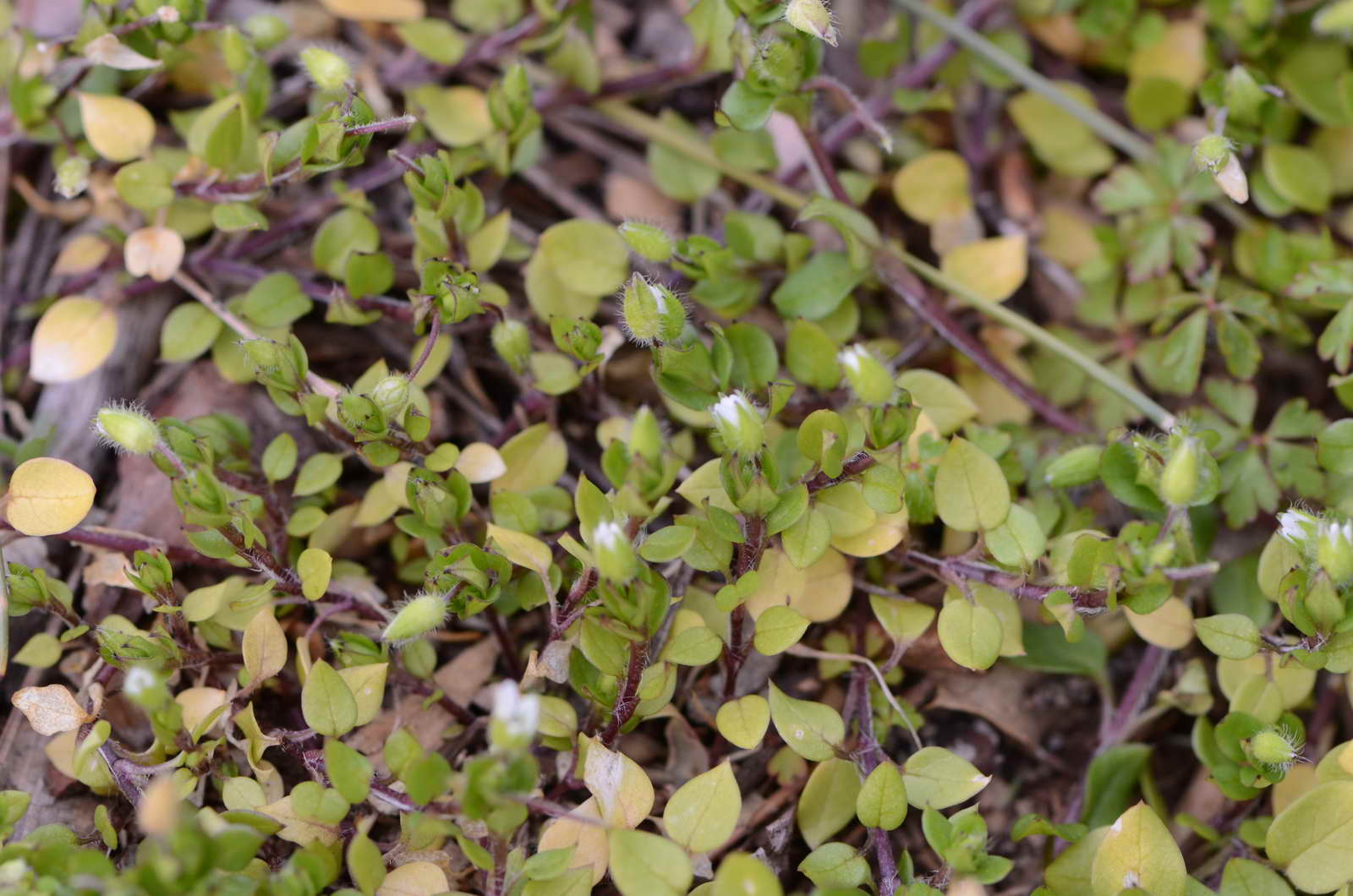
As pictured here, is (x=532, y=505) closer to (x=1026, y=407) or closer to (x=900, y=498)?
(x=900, y=498)

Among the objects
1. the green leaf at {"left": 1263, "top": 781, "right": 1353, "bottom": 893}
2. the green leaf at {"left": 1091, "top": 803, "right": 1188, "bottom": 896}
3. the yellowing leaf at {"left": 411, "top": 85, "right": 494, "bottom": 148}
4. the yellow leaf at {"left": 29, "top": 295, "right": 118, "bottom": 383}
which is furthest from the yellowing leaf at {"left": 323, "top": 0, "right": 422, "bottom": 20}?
the green leaf at {"left": 1263, "top": 781, "right": 1353, "bottom": 893}

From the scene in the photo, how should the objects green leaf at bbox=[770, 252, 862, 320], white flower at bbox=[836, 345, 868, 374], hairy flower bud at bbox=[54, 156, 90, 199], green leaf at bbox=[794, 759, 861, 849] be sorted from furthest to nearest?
green leaf at bbox=[770, 252, 862, 320] < hairy flower bud at bbox=[54, 156, 90, 199] < green leaf at bbox=[794, 759, 861, 849] < white flower at bbox=[836, 345, 868, 374]

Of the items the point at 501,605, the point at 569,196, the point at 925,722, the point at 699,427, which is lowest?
the point at 925,722

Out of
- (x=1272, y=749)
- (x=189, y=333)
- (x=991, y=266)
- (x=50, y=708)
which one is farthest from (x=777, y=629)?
(x=189, y=333)

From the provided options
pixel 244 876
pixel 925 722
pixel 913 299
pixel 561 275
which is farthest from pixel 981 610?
pixel 244 876

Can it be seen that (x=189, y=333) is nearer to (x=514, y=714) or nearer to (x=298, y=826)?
(x=298, y=826)

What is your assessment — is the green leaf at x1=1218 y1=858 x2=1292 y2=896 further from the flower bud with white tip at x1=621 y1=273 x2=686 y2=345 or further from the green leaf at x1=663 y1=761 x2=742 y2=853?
the flower bud with white tip at x1=621 y1=273 x2=686 y2=345

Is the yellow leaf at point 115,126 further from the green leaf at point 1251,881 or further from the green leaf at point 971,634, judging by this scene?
the green leaf at point 1251,881
